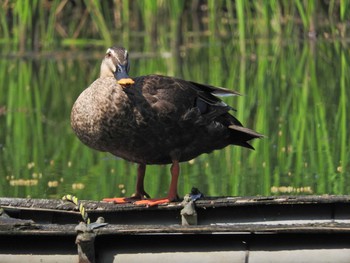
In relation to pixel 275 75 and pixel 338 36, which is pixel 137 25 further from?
pixel 275 75

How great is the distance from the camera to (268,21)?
19.3 meters

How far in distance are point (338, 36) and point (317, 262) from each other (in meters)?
18.6

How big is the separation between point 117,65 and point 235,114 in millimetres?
6693

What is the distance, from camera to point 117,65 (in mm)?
7375

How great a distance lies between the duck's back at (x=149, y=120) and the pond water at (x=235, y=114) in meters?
1.93

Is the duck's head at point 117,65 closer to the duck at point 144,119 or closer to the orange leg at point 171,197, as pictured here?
the duck at point 144,119

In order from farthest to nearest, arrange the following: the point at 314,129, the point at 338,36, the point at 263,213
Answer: the point at 338,36 < the point at 314,129 < the point at 263,213

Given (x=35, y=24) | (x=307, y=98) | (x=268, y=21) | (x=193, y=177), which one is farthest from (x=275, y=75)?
(x=193, y=177)

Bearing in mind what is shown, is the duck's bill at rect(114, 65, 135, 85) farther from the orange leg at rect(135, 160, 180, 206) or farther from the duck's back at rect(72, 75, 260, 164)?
the orange leg at rect(135, 160, 180, 206)

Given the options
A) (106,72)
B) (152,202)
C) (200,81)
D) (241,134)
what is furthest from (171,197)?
(200,81)

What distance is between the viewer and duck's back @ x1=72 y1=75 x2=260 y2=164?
727cm

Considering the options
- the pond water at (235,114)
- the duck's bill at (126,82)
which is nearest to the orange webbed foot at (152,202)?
the duck's bill at (126,82)

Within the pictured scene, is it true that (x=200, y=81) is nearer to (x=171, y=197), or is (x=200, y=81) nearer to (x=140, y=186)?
(x=140, y=186)

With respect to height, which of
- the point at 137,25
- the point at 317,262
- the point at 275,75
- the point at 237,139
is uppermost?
the point at 137,25
